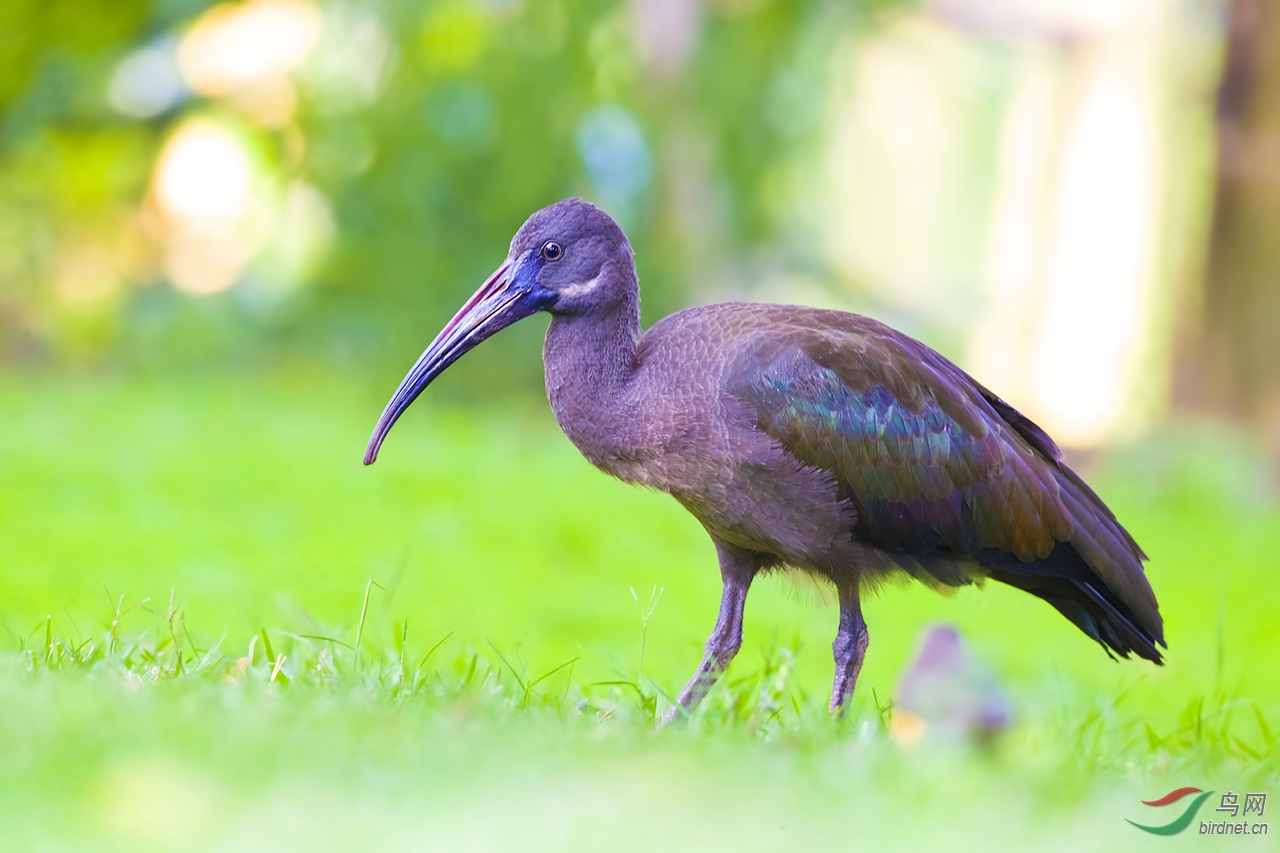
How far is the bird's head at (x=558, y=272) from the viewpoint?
16.2 feet

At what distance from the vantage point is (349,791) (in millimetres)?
3107

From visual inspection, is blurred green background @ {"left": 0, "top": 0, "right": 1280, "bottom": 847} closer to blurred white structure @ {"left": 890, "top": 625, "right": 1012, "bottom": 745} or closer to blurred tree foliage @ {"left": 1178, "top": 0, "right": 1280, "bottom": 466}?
blurred tree foliage @ {"left": 1178, "top": 0, "right": 1280, "bottom": 466}

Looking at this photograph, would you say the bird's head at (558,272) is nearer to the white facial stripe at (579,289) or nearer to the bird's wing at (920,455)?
the white facial stripe at (579,289)

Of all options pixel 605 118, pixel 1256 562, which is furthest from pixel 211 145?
pixel 1256 562

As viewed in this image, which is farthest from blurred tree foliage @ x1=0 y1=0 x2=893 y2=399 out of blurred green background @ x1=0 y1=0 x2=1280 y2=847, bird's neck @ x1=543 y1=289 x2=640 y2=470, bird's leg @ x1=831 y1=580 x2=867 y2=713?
bird's leg @ x1=831 y1=580 x2=867 y2=713

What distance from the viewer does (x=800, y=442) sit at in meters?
4.71

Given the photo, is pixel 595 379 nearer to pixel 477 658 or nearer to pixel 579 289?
pixel 579 289

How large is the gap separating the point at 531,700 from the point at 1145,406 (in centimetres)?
979

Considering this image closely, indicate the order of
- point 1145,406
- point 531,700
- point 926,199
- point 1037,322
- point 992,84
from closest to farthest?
1. point 531,700
2. point 1145,406
3. point 1037,322
4. point 992,84
5. point 926,199

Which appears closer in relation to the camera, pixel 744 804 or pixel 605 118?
pixel 744 804

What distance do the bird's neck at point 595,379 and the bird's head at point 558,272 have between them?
6 cm

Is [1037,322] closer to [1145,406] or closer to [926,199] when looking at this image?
[1145,406]
